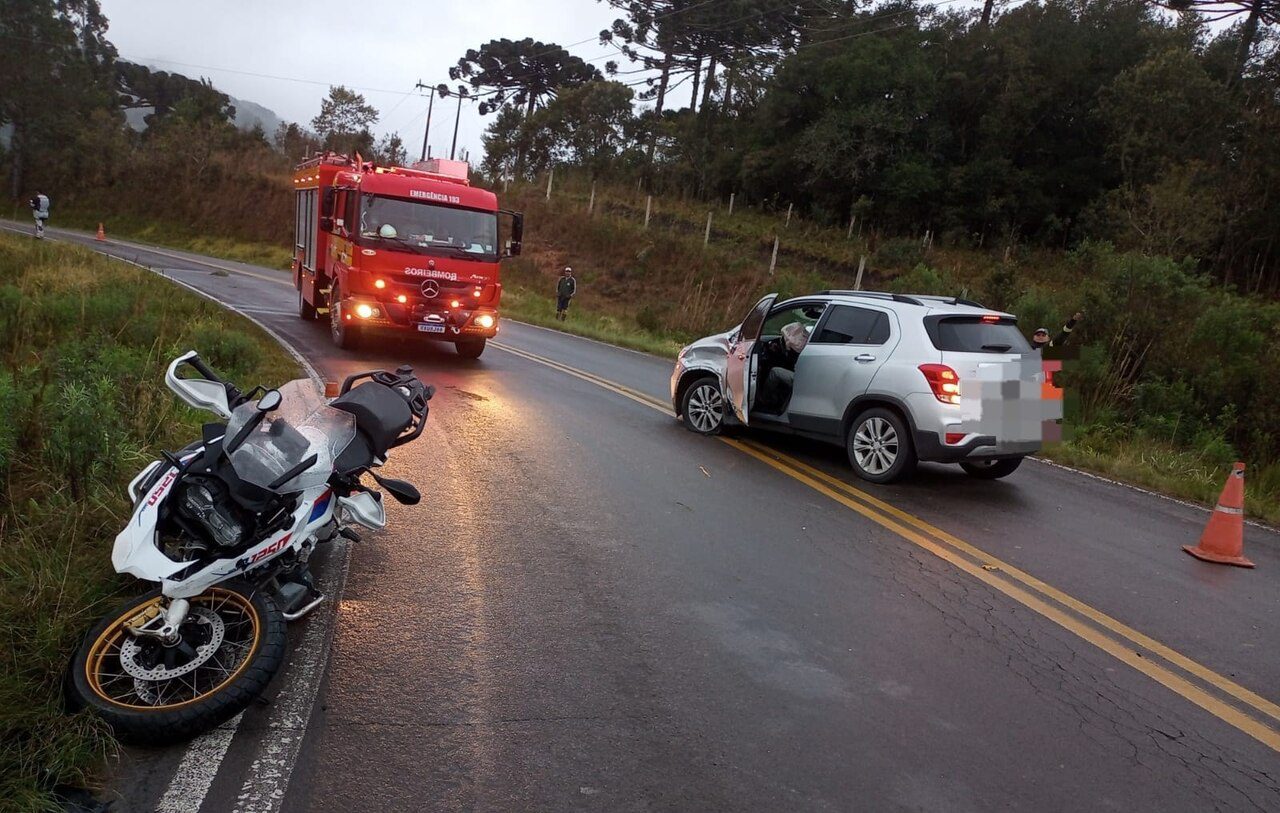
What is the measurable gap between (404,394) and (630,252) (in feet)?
109

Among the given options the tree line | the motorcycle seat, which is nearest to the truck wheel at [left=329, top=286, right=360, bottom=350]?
the motorcycle seat

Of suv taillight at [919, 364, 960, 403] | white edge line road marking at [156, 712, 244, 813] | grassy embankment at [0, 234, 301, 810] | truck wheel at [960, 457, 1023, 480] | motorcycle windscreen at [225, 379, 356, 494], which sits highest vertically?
suv taillight at [919, 364, 960, 403]

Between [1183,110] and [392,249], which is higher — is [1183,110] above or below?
above

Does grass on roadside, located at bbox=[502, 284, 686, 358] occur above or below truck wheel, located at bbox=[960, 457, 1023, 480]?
below

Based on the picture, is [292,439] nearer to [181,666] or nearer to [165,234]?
[181,666]

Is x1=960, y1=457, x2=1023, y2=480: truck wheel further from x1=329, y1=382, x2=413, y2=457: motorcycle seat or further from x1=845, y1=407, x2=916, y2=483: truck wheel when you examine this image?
x1=329, y1=382, x2=413, y2=457: motorcycle seat

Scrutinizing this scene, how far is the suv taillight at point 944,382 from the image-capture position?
794 centimetres

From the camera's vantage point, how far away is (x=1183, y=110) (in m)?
32.8

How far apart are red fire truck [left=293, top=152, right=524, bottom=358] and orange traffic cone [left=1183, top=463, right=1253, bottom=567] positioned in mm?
10147

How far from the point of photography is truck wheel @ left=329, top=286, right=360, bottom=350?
1425 cm

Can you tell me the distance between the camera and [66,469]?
18.7 feet

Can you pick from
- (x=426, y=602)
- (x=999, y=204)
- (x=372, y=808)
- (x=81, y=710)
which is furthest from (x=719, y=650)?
(x=999, y=204)

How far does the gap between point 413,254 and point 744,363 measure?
258 inches

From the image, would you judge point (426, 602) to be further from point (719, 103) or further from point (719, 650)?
point (719, 103)
